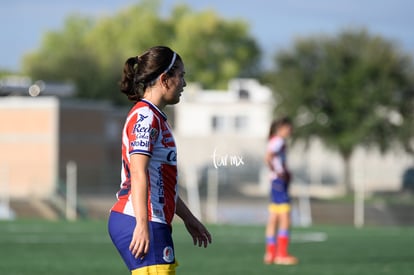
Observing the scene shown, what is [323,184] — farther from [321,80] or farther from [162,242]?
[162,242]

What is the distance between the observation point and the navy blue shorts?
5.96 m

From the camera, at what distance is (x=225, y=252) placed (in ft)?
56.3

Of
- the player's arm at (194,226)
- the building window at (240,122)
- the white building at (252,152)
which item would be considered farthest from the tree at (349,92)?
the player's arm at (194,226)

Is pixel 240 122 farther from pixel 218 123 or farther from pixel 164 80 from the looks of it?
pixel 164 80

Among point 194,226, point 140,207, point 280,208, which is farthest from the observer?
point 280,208

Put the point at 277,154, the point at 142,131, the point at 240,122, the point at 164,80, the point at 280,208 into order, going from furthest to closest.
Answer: the point at 240,122 < the point at 280,208 < the point at 277,154 < the point at 164,80 < the point at 142,131

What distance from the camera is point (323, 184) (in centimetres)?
5656

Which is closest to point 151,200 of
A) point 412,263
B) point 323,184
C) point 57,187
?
point 412,263

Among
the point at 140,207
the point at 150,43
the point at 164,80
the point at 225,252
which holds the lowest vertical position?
the point at 225,252

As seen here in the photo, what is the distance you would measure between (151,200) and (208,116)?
72.1 m

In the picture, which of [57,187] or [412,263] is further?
[57,187]

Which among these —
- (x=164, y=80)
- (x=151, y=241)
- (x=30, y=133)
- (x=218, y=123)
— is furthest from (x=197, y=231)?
(x=218, y=123)

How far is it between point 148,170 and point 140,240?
41cm

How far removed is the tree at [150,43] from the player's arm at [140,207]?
9208 cm
